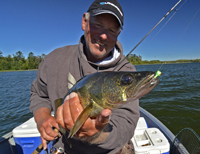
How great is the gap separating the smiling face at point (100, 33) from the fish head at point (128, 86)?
959 millimetres

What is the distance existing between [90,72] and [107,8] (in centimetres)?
111

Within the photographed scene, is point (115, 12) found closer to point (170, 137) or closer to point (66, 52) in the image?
point (66, 52)

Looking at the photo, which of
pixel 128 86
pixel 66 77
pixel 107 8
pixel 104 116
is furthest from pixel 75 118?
pixel 107 8

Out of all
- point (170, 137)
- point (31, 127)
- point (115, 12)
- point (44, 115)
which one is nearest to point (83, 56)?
point (115, 12)

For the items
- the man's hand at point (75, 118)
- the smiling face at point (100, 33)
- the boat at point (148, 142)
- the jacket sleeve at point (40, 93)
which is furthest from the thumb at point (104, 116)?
the boat at point (148, 142)

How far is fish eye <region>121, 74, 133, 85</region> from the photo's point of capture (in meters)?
1.48

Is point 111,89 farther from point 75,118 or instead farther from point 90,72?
point 90,72

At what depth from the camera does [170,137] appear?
129 inches

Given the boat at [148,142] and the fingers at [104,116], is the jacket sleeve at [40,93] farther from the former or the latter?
the fingers at [104,116]

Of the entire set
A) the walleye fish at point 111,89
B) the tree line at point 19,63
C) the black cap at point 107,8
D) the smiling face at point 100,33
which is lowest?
the walleye fish at point 111,89

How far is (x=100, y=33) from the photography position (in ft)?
7.42

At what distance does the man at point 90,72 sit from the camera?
5.75 ft

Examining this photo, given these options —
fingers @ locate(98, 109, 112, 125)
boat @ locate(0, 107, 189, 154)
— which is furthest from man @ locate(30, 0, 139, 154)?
boat @ locate(0, 107, 189, 154)

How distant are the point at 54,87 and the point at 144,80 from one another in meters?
1.63
